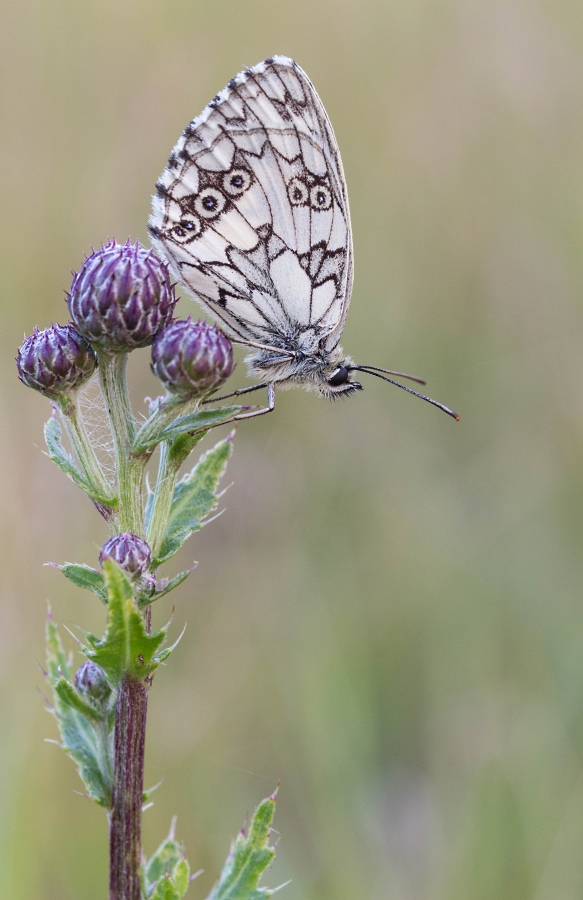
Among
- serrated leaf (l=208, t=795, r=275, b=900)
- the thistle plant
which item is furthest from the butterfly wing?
serrated leaf (l=208, t=795, r=275, b=900)

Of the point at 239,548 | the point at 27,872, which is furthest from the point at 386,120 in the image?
the point at 27,872

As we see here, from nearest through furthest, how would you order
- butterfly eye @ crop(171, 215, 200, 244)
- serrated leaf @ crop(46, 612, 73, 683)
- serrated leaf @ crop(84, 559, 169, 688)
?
serrated leaf @ crop(84, 559, 169, 688)
serrated leaf @ crop(46, 612, 73, 683)
butterfly eye @ crop(171, 215, 200, 244)

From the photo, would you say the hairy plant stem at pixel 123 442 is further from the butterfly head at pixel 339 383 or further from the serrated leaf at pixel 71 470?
the butterfly head at pixel 339 383

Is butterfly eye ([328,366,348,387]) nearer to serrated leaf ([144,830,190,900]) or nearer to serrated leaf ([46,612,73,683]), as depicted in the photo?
serrated leaf ([46,612,73,683])

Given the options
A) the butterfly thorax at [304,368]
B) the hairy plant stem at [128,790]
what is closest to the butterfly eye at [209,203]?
the butterfly thorax at [304,368]

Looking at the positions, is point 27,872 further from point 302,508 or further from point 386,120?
point 386,120

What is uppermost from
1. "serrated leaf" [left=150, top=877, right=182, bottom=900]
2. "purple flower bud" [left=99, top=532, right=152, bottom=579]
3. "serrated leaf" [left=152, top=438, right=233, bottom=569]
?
"serrated leaf" [left=152, top=438, right=233, bottom=569]
